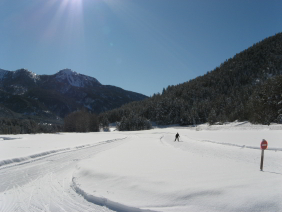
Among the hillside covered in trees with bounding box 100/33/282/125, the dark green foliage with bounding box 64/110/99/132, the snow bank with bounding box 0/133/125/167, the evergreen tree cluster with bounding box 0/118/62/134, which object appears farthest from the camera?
the evergreen tree cluster with bounding box 0/118/62/134

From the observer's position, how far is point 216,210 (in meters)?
3.95

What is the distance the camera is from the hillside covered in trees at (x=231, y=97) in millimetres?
39938

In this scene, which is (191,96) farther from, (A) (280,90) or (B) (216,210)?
(B) (216,210)

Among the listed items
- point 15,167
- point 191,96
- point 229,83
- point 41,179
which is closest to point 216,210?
point 41,179

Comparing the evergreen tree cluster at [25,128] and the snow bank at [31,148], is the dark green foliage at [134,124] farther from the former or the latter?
the snow bank at [31,148]

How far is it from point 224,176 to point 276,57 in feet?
571

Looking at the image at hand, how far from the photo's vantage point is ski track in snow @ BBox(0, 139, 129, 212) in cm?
482

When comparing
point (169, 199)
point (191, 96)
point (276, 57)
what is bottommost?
point (169, 199)

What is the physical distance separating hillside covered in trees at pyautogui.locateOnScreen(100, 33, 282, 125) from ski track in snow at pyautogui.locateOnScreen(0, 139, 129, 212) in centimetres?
4163

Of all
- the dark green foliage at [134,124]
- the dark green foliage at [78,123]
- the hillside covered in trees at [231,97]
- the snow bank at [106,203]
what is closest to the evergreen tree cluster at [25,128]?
the dark green foliage at [78,123]

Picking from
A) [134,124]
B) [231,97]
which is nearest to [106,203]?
[134,124]

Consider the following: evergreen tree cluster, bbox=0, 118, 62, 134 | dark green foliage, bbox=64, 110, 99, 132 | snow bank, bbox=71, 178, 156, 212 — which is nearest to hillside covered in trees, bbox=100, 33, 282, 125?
dark green foliage, bbox=64, 110, 99, 132

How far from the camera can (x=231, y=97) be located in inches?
3627

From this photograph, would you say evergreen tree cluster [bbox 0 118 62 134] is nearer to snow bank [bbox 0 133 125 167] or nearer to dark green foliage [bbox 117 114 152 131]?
dark green foliage [bbox 117 114 152 131]
